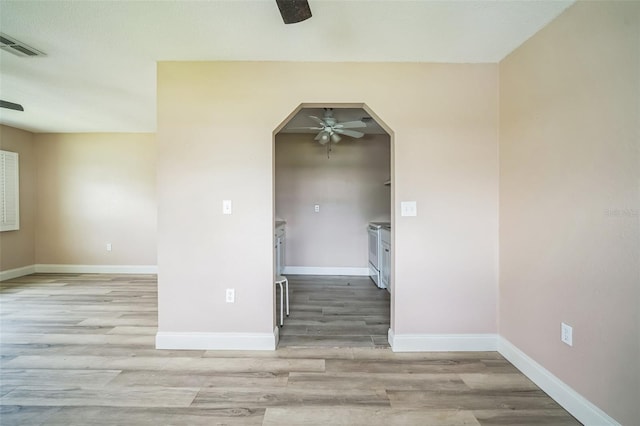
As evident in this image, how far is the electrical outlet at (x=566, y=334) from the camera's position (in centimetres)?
165

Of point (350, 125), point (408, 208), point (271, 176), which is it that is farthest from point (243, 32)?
point (408, 208)

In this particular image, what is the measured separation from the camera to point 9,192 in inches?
172

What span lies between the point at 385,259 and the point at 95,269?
16.3 feet

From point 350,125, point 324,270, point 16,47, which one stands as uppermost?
point 16,47

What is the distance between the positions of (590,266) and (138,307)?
4185mm

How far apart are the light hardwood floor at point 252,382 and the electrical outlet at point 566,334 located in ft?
1.32

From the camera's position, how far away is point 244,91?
2.31 m

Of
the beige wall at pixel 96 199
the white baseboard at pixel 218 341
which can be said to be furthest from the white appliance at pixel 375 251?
the beige wall at pixel 96 199

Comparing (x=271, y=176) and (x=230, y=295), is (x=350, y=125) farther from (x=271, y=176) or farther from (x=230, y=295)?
(x=230, y=295)

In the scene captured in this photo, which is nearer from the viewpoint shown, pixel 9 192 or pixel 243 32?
pixel 243 32

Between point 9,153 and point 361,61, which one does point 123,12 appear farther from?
point 9,153

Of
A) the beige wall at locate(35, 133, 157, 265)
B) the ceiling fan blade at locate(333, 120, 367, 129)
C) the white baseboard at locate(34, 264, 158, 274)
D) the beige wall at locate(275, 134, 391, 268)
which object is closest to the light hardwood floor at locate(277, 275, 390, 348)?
the beige wall at locate(275, 134, 391, 268)

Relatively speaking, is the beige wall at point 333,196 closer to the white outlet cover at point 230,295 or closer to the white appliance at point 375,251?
the white appliance at point 375,251

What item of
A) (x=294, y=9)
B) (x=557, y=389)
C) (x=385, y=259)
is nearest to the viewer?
(x=294, y=9)
